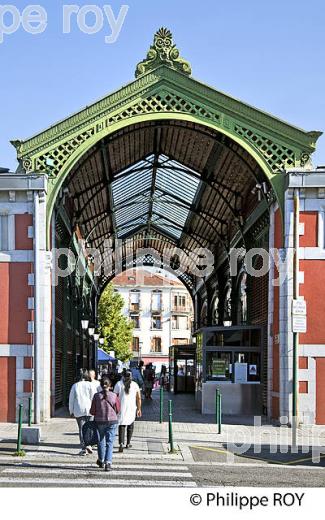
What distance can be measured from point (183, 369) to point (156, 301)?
61995mm

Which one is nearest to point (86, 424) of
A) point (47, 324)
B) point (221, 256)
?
point (47, 324)

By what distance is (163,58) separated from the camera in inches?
917

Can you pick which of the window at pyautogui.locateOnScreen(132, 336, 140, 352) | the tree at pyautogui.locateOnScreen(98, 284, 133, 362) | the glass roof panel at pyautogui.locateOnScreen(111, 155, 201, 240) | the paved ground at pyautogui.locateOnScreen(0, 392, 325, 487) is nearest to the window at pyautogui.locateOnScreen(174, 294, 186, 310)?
the window at pyautogui.locateOnScreen(132, 336, 140, 352)

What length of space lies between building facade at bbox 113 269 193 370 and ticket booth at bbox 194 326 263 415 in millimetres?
75155

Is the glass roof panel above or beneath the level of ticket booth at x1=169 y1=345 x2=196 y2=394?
above

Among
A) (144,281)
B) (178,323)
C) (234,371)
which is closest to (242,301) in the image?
(234,371)

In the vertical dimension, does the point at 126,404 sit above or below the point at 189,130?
below

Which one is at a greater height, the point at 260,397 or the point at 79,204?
the point at 79,204

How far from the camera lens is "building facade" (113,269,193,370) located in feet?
338

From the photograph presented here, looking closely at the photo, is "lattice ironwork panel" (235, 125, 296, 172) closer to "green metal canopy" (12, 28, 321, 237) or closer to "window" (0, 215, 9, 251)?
Result: "green metal canopy" (12, 28, 321, 237)

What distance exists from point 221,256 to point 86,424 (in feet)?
80.4

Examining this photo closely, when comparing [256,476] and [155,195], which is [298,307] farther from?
[155,195]

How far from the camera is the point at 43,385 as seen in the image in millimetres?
22641
